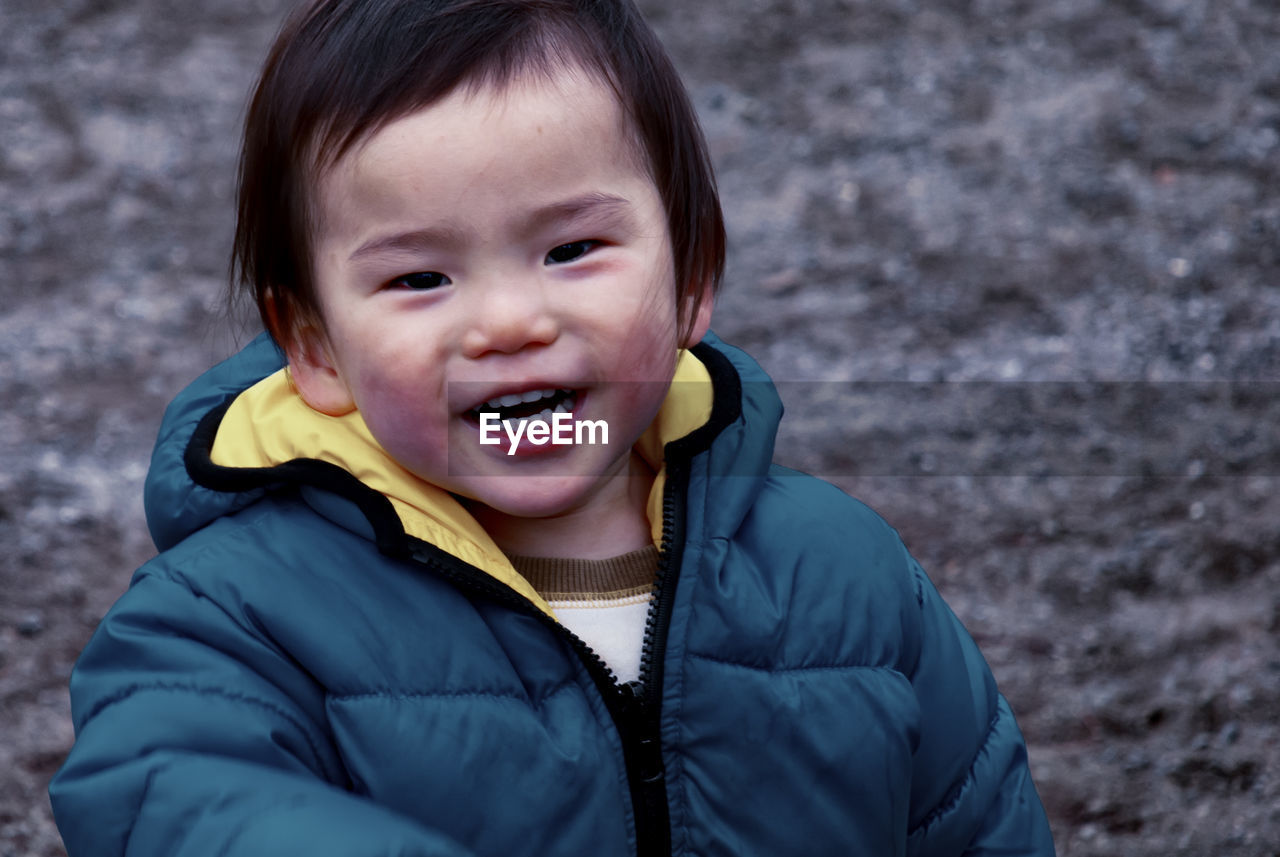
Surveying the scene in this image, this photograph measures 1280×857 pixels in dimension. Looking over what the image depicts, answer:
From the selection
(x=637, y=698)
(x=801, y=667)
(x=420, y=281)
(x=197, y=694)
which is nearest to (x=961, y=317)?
(x=801, y=667)

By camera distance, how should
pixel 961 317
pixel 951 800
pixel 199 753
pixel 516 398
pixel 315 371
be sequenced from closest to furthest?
1. pixel 199 753
2. pixel 516 398
3. pixel 315 371
4. pixel 951 800
5. pixel 961 317

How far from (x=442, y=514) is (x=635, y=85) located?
435mm

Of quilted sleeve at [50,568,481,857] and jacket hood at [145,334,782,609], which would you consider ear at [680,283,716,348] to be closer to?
jacket hood at [145,334,782,609]

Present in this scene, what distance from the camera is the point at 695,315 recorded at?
136 centimetres

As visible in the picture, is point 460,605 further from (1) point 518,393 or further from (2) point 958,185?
(2) point 958,185

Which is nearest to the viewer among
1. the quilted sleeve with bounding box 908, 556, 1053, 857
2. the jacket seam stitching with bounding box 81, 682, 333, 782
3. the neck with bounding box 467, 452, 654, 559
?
the jacket seam stitching with bounding box 81, 682, 333, 782

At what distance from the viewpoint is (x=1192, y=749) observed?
2164mm

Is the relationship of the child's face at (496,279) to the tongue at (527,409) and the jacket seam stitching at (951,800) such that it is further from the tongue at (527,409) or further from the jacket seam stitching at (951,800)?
the jacket seam stitching at (951,800)

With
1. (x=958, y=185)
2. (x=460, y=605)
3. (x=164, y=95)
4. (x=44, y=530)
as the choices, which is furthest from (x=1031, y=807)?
(x=164, y=95)

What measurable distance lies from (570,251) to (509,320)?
0.10 meters

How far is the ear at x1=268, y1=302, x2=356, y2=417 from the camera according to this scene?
1270mm

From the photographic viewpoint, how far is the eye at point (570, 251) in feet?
3.81

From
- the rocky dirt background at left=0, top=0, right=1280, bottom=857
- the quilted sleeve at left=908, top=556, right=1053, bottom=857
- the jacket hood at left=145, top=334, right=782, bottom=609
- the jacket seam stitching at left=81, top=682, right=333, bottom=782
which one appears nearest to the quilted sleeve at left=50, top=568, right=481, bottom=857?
the jacket seam stitching at left=81, top=682, right=333, bottom=782

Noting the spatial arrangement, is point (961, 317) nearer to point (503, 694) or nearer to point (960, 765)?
point (960, 765)
